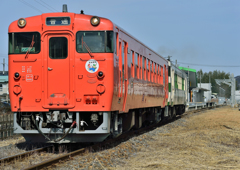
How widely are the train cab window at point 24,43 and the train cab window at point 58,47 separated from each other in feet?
1.08

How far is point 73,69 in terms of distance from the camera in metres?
9.11

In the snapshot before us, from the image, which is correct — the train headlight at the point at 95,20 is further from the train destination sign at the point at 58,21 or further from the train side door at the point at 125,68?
the train side door at the point at 125,68

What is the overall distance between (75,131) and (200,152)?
317cm

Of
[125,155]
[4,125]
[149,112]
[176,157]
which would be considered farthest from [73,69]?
[149,112]

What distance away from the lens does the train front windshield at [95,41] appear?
912 centimetres

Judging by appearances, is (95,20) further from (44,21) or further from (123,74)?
(123,74)

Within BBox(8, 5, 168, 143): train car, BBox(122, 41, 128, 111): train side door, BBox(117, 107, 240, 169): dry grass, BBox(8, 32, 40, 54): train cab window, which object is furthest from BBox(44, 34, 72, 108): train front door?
BBox(117, 107, 240, 169): dry grass

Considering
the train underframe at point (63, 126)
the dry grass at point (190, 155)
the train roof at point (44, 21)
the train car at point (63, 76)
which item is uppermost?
the train roof at point (44, 21)

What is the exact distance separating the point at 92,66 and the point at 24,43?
182 centimetres

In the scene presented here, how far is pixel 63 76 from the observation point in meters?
9.12

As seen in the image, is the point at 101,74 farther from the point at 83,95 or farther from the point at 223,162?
the point at 223,162

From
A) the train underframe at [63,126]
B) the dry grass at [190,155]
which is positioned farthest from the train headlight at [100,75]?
the dry grass at [190,155]

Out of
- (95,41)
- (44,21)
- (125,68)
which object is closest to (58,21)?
(44,21)

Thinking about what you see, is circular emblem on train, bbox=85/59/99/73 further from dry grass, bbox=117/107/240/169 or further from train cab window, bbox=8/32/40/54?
dry grass, bbox=117/107/240/169
